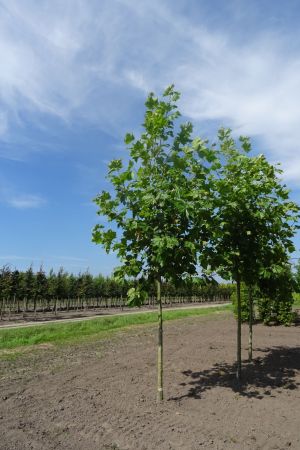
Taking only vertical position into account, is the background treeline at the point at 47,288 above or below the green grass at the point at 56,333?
above

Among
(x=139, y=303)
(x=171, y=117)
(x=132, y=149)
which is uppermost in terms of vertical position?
(x=171, y=117)

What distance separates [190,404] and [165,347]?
5.40 meters

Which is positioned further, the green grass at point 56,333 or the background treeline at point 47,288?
the background treeline at point 47,288

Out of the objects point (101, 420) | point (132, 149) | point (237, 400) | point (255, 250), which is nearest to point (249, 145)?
point (255, 250)

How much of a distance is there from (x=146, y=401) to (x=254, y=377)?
9.35 ft

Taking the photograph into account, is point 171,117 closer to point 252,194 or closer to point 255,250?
point 252,194

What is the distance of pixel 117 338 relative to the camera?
13.9 m

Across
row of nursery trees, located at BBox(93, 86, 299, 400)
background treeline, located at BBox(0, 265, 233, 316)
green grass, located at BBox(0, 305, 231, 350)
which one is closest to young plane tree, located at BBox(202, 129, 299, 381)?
row of nursery trees, located at BBox(93, 86, 299, 400)

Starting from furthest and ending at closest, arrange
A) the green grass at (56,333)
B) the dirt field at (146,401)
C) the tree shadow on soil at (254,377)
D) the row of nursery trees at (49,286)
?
the row of nursery trees at (49,286) → the green grass at (56,333) → the tree shadow on soil at (254,377) → the dirt field at (146,401)

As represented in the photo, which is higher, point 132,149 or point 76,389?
point 132,149

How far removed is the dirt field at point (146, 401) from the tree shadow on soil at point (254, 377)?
2cm

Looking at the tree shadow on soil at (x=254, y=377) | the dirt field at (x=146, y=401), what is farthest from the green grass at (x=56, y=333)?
the tree shadow on soil at (x=254, y=377)

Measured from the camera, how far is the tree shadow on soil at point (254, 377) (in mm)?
7102

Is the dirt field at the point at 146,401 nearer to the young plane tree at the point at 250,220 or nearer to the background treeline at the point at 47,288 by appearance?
the young plane tree at the point at 250,220
